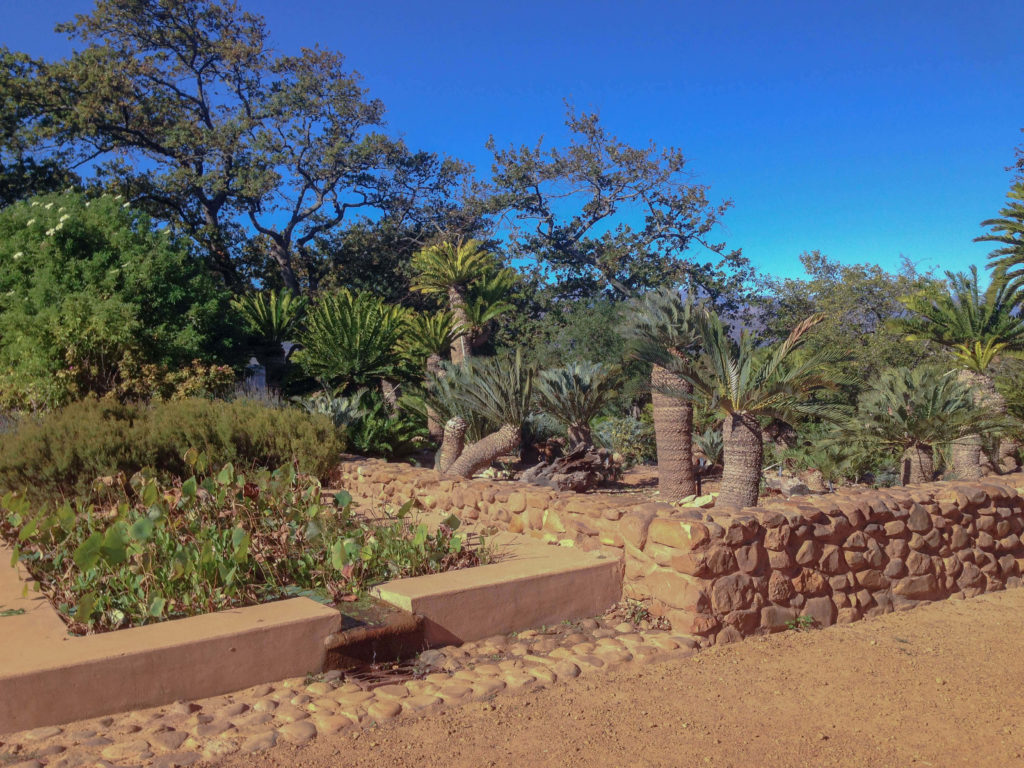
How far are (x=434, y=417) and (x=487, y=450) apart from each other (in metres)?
4.61

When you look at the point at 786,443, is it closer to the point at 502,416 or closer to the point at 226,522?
the point at 502,416

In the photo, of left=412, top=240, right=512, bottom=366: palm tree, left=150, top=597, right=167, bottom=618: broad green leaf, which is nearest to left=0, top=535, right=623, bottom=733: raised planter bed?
left=150, top=597, right=167, bottom=618: broad green leaf

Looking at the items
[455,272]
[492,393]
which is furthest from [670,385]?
[455,272]

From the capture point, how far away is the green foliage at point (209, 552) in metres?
4.45

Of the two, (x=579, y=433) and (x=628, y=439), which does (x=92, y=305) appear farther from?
(x=628, y=439)

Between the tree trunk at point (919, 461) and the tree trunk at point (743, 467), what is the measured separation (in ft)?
10.8

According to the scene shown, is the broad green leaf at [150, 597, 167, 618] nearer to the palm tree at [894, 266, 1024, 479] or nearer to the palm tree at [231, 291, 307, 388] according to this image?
the palm tree at [894, 266, 1024, 479]

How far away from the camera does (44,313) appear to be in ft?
44.2

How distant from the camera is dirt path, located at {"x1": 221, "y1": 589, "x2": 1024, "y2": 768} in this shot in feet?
11.4

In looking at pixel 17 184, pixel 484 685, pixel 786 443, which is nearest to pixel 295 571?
pixel 484 685

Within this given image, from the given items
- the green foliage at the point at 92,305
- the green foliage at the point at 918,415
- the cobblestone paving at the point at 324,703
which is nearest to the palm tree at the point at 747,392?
the green foliage at the point at 918,415

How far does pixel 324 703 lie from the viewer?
3.91 metres

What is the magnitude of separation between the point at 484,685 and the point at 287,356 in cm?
1592

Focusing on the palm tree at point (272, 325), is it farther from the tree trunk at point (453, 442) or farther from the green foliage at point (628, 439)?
the tree trunk at point (453, 442)
